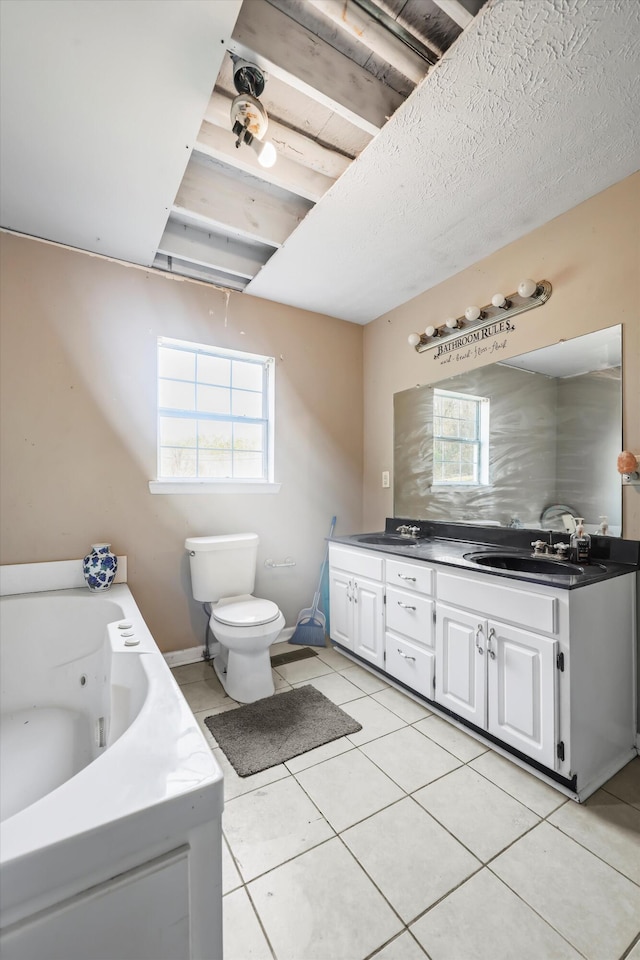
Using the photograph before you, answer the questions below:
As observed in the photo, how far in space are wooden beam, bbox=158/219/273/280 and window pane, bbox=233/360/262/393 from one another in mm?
562

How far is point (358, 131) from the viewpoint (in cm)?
170

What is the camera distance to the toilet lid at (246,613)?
2.12 m

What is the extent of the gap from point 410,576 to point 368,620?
49 centimetres

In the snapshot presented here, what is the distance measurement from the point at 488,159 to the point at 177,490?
2.25 m

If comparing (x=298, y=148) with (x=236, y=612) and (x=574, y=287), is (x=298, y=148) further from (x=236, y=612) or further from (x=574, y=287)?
(x=236, y=612)

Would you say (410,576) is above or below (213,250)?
below

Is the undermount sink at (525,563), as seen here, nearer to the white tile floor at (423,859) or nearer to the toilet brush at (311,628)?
the white tile floor at (423,859)

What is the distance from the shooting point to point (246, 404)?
2910 mm

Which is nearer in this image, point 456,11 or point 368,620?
point 456,11

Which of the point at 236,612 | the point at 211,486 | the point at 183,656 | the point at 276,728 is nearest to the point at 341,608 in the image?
the point at 236,612

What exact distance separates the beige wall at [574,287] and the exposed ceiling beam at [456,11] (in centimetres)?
96

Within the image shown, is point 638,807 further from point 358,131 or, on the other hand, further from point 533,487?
point 358,131

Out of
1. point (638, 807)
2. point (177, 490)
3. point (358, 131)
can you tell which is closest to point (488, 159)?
point (358, 131)

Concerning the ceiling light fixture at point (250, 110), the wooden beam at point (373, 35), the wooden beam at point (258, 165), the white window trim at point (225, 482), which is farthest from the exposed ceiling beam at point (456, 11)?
the white window trim at point (225, 482)
